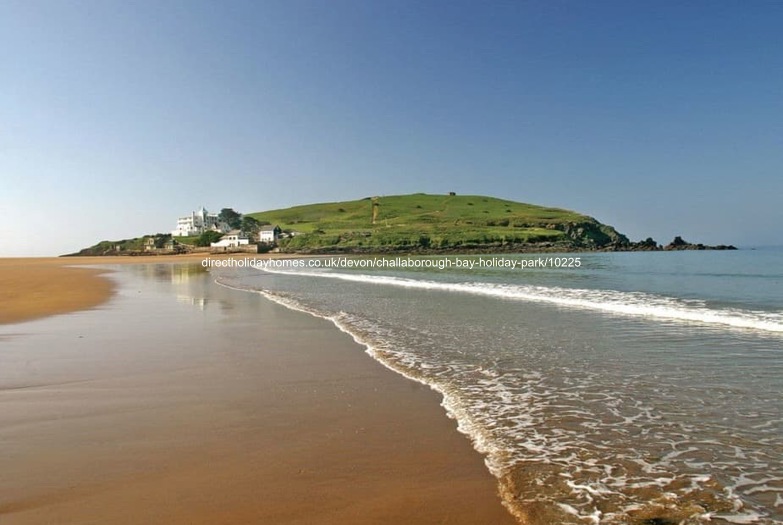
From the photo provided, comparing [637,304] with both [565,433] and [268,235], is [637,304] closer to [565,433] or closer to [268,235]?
[565,433]

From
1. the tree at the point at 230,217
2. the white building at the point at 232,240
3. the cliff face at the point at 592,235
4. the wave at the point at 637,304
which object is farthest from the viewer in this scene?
the tree at the point at 230,217

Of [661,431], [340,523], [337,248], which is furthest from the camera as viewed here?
[337,248]

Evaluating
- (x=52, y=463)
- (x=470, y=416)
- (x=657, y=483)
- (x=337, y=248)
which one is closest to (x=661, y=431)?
(x=657, y=483)

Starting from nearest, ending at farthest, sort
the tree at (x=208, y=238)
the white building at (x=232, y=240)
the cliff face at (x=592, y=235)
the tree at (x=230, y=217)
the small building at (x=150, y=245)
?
the white building at (x=232, y=240) < the small building at (x=150, y=245) < the cliff face at (x=592, y=235) < the tree at (x=208, y=238) < the tree at (x=230, y=217)

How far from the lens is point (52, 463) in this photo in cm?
423

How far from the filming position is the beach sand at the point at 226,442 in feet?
11.6

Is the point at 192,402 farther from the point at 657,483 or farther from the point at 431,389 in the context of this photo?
the point at 657,483

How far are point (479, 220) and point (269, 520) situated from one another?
13177 cm

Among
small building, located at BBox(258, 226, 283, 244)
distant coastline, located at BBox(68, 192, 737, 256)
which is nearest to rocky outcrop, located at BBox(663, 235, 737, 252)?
distant coastline, located at BBox(68, 192, 737, 256)

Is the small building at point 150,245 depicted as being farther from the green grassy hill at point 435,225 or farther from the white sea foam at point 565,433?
the white sea foam at point 565,433

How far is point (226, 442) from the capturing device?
4777mm

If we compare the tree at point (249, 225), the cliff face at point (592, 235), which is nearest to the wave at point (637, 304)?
the cliff face at point (592, 235)

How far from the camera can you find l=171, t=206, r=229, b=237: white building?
143 meters

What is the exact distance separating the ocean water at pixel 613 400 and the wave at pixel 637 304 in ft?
0.37
